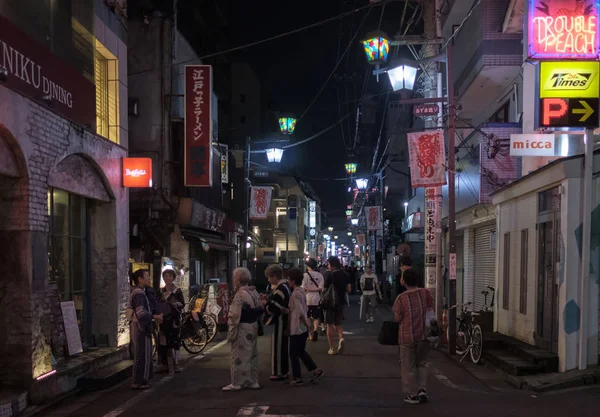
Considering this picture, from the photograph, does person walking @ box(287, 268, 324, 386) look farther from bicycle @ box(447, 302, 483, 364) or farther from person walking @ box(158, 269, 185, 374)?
bicycle @ box(447, 302, 483, 364)

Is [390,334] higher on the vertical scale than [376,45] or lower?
lower

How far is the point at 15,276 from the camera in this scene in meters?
7.95

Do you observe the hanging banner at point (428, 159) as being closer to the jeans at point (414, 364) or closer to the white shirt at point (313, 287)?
the white shirt at point (313, 287)

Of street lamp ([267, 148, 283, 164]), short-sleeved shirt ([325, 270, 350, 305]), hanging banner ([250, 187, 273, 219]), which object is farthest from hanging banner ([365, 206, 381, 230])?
short-sleeved shirt ([325, 270, 350, 305])

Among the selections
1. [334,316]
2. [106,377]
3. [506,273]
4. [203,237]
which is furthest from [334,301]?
[203,237]

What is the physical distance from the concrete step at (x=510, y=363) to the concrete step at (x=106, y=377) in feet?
22.0

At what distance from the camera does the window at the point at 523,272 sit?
11672 mm

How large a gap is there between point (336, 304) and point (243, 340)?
427 cm

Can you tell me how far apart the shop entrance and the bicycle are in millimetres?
1083

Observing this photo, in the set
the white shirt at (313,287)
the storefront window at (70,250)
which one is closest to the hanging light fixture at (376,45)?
the white shirt at (313,287)

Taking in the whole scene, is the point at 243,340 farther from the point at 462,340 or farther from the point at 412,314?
the point at 462,340

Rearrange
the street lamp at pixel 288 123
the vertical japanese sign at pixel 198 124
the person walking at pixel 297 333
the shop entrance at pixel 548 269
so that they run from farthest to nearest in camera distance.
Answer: the street lamp at pixel 288 123
the vertical japanese sign at pixel 198 124
the shop entrance at pixel 548 269
the person walking at pixel 297 333

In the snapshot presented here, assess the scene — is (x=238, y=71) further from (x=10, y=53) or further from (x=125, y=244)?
(x=10, y=53)

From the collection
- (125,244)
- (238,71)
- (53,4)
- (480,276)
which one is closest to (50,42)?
(53,4)
